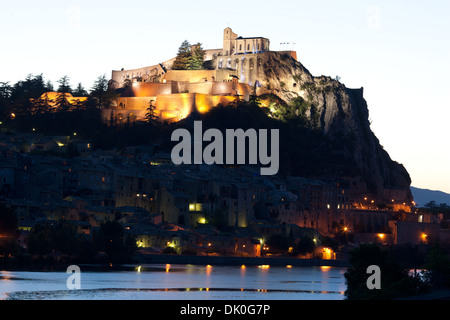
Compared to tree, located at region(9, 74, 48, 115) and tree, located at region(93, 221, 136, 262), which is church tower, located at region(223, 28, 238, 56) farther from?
tree, located at region(93, 221, 136, 262)

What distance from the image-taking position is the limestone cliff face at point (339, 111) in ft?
362

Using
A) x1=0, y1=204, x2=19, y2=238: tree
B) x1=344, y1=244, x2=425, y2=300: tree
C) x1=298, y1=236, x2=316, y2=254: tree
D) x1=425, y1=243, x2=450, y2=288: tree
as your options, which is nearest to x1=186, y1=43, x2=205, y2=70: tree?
x1=298, y1=236, x2=316, y2=254: tree

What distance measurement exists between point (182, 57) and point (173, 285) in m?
73.5

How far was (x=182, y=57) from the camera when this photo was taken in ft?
407

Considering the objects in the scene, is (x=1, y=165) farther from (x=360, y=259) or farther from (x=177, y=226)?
(x=360, y=259)

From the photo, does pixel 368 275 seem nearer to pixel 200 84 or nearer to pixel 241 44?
pixel 200 84

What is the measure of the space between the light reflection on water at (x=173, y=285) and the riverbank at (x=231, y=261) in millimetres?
1609

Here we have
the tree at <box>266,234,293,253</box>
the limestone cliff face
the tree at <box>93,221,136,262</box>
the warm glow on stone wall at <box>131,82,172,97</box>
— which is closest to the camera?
the tree at <box>93,221,136,262</box>

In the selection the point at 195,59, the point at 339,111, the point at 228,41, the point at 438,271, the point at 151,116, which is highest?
the point at 228,41

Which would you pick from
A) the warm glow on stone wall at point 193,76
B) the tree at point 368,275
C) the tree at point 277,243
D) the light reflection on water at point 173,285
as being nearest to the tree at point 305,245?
the tree at point 277,243

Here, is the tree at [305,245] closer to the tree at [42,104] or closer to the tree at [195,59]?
the tree at [195,59]

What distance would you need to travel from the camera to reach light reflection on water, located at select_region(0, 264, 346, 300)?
46156mm

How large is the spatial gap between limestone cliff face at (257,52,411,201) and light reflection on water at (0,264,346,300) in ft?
132

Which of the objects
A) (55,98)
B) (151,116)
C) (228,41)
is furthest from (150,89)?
(228,41)
